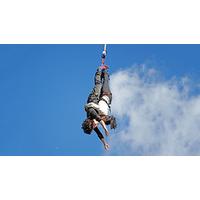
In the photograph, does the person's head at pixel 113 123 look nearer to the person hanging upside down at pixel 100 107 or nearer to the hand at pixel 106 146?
the person hanging upside down at pixel 100 107

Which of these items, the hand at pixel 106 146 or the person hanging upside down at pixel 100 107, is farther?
the person hanging upside down at pixel 100 107

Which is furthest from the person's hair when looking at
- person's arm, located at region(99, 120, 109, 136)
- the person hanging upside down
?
person's arm, located at region(99, 120, 109, 136)

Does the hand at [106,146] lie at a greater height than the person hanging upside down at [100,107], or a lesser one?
lesser

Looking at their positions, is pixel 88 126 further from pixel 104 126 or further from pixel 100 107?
pixel 100 107

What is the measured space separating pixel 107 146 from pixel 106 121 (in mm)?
475

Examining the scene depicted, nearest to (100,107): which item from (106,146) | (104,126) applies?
(104,126)

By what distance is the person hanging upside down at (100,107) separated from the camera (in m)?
8.45

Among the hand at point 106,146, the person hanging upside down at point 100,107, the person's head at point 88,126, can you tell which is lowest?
the hand at point 106,146

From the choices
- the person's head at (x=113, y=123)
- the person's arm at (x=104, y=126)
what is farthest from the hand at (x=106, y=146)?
the person's head at (x=113, y=123)
